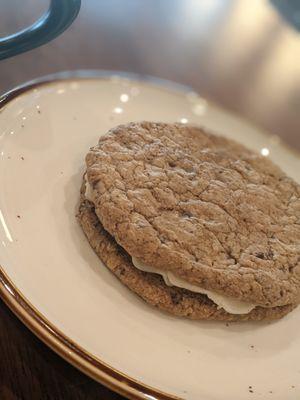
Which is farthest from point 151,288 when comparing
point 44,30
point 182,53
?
point 182,53

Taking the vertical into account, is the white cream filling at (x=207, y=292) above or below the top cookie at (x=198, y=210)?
below

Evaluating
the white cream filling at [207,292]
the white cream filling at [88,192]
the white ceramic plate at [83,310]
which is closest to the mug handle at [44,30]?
the white ceramic plate at [83,310]

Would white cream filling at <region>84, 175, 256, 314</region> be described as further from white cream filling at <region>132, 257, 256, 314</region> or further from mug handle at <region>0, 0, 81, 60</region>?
mug handle at <region>0, 0, 81, 60</region>

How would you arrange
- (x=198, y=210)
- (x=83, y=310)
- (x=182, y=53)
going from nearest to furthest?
(x=83, y=310) → (x=198, y=210) → (x=182, y=53)

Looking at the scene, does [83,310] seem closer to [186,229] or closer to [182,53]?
[186,229]

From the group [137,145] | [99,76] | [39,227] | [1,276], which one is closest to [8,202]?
[39,227]

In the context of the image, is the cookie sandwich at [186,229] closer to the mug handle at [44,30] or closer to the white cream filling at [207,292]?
the white cream filling at [207,292]
